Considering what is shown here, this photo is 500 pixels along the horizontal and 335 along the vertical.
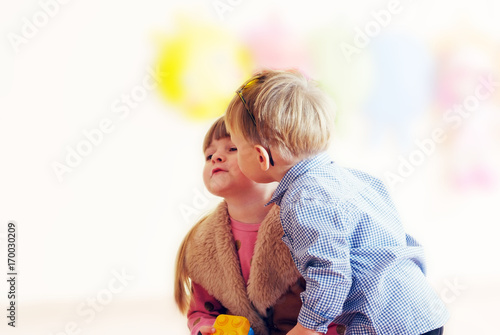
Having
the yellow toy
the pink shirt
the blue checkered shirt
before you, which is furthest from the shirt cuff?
the pink shirt

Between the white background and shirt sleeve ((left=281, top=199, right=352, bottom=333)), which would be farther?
the white background

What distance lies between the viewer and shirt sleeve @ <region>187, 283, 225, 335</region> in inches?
49.2

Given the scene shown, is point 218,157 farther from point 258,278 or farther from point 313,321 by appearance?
point 313,321

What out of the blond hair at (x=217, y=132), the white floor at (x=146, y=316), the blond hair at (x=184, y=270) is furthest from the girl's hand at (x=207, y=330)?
the white floor at (x=146, y=316)

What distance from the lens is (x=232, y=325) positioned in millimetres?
1102

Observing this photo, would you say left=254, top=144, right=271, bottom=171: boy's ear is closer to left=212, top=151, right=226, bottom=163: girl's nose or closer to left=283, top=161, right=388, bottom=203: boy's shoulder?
left=283, top=161, right=388, bottom=203: boy's shoulder

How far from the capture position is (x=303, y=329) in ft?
3.12

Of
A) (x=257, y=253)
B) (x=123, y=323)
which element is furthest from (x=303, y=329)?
(x=123, y=323)

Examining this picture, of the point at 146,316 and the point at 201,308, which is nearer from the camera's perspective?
the point at 201,308

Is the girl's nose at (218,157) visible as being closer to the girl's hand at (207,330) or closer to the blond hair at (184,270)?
the blond hair at (184,270)

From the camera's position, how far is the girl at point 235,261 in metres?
1.15

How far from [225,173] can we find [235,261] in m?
0.18

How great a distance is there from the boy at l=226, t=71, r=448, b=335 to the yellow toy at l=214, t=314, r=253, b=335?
13 centimetres

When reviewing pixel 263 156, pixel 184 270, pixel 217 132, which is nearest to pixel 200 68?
pixel 217 132
